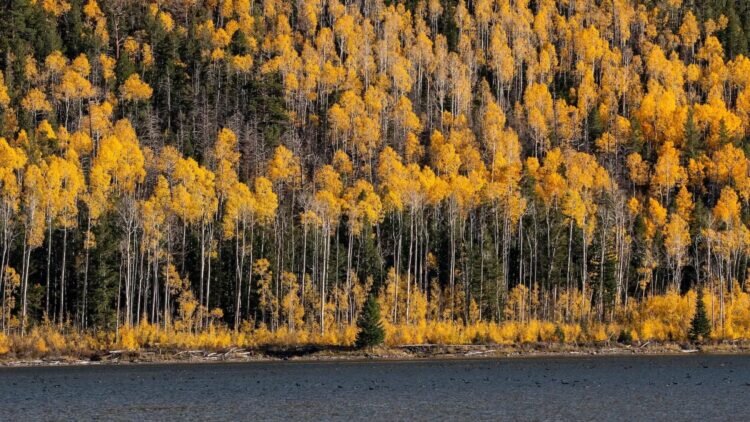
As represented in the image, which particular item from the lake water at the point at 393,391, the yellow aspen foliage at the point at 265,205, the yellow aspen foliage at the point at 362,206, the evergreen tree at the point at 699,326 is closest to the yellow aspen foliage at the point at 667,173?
the yellow aspen foliage at the point at 362,206

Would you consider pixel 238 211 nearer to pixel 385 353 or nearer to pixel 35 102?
pixel 385 353

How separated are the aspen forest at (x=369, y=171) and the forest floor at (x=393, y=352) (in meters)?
1.16

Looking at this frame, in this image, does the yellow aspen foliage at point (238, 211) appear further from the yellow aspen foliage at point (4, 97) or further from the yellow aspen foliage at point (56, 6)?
the yellow aspen foliage at point (56, 6)

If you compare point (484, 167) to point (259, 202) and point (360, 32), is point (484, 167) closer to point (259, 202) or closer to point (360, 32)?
point (259, 202)

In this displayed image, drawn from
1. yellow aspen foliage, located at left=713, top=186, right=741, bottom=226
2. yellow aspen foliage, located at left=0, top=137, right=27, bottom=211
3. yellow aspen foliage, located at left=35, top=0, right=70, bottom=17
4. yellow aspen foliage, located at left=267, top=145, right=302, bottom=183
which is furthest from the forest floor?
yellow aspen foliage, located at left=35, top=0, right=70, bottom=17

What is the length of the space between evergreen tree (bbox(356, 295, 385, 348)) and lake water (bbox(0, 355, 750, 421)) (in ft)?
11.3

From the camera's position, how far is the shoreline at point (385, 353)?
240ft

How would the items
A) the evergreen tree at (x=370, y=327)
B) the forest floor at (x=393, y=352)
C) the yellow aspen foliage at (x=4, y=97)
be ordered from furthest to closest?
the yellow aspen foliage at (x=4, y=97), the forest floor at (x=393, y=352), the evergreen tree at (x=370, y=327)

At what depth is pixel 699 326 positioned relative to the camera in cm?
7731

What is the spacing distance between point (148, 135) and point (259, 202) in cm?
3220

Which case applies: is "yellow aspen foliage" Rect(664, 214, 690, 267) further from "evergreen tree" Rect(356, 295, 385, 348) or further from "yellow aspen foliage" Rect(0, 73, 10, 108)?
"yellow aspen foliage" Rect(0, 73, 10, 108)

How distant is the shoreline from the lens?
73188mm

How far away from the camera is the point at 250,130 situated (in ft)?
423

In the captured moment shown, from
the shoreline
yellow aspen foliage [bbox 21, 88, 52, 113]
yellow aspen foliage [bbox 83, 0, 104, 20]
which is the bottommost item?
the shoreline
